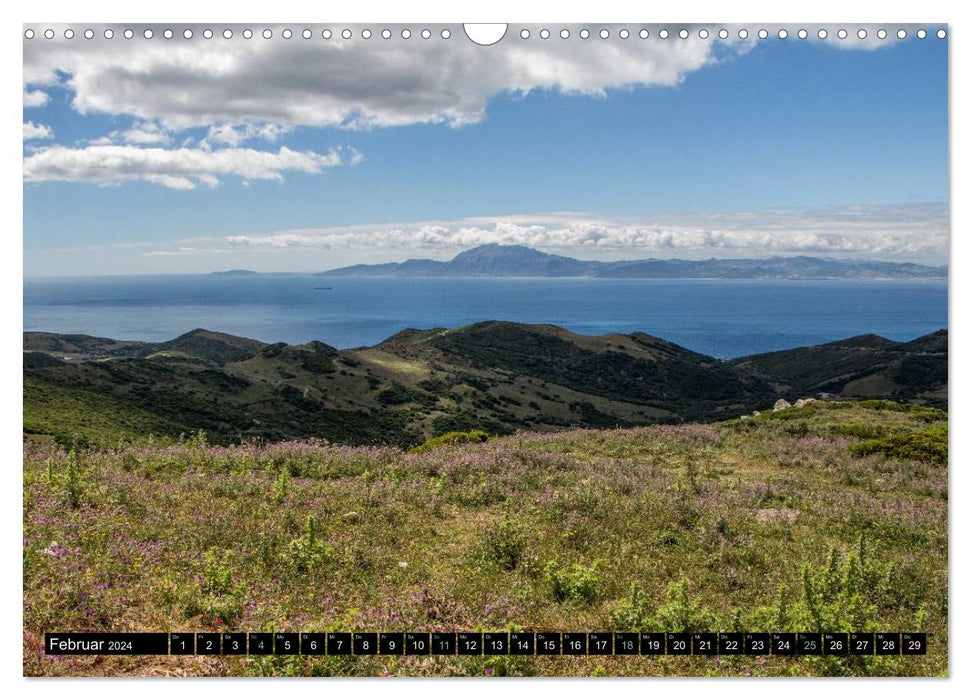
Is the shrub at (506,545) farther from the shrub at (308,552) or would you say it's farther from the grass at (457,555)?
the shrub at (308,552)

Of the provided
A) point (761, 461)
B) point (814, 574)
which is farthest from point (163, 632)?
point (761, 461)

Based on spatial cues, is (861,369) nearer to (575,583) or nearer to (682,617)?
(575,583)

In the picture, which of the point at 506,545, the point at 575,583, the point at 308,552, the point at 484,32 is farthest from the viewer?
the point at 506,545

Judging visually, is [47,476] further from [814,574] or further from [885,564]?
[885,564]

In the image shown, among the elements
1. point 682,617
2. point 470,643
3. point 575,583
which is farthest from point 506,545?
point 682,617

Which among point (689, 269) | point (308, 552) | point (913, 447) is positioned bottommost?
point (913, 447)

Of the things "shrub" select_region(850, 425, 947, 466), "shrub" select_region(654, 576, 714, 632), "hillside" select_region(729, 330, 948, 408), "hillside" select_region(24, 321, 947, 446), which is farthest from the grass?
"hillside" select_region(24, 321, 947, 446)

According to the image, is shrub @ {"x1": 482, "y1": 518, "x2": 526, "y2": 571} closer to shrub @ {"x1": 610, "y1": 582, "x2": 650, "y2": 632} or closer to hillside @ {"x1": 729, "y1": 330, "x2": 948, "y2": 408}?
shrub @ {"x1": 610, "y1": 582, "x2": 650, "y2": 632}
